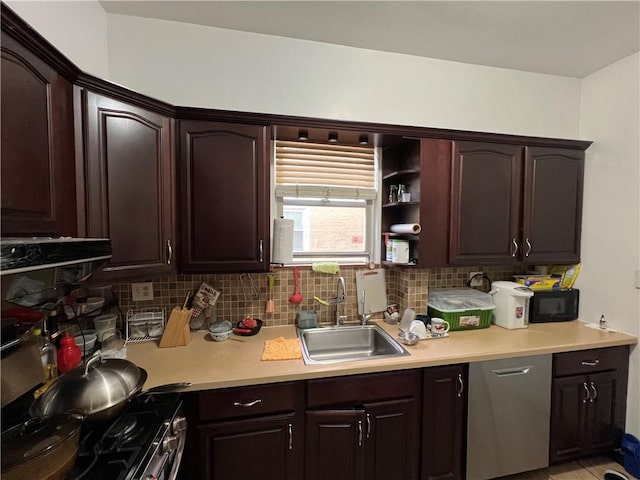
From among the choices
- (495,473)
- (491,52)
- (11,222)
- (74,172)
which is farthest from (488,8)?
(495,473)

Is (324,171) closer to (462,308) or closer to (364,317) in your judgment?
(364,317)

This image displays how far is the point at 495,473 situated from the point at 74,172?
2.63 meters

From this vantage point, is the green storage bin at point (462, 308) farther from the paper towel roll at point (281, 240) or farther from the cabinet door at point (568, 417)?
the paper towel roll at point (281, 240)

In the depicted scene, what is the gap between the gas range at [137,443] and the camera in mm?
862

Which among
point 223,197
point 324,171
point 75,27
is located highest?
point 75,27

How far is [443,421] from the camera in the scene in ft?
5.05

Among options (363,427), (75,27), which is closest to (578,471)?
(363,427)

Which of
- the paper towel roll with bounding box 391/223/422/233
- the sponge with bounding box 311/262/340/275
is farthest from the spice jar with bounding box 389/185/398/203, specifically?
the sponge with bounding box 311/262/340/275

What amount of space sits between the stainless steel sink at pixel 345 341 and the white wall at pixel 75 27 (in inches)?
73.8

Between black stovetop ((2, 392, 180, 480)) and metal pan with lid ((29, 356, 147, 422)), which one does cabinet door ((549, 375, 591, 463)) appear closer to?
black stovetop ((2, 392, 180, 480))

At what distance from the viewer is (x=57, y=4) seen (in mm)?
1277

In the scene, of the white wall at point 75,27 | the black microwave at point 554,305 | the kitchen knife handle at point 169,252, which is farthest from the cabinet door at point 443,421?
the white wall at point 75,27

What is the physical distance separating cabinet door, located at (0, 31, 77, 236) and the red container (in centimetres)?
50

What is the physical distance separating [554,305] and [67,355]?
9.79ft
